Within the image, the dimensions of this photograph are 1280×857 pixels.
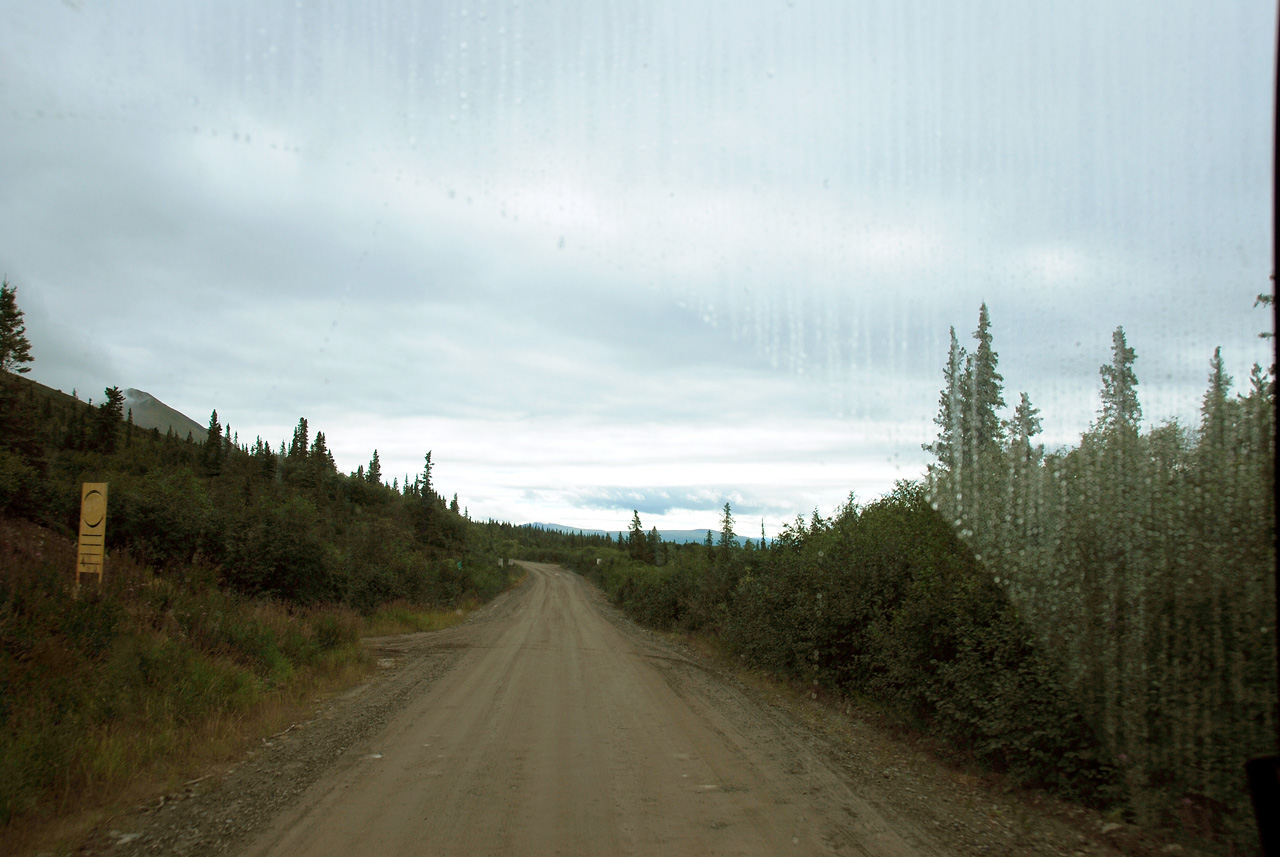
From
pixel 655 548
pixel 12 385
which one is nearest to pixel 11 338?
pixel 12 385

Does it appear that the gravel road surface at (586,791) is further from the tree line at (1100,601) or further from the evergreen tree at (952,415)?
the evergreen tree at (952,415)

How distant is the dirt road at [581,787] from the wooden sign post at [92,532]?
4.78 metres

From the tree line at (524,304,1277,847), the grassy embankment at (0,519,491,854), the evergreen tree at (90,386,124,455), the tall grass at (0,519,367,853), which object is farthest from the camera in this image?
the evergreen tree at (90,386,124,455)

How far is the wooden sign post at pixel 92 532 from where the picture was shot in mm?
9852

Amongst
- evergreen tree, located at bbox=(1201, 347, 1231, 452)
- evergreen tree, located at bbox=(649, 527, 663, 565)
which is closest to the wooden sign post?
evergreen tree, located at bbox=(1201, 347, 1231, 452)

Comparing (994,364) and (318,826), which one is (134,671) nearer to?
(318,826)

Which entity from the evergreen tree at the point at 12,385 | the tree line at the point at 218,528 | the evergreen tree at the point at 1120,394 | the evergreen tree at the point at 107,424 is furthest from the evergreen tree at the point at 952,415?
the evergreen tree at the point at 107,424

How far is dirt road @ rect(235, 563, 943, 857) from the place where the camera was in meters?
4.84

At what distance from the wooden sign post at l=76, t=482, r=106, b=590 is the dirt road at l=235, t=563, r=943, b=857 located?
4.78 m

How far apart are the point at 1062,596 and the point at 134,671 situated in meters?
9.77

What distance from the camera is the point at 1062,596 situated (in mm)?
5844

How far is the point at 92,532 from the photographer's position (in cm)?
1004

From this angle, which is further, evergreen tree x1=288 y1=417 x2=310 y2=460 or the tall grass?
evergreen tree x1=288 y1=417 x2=310 y2=460

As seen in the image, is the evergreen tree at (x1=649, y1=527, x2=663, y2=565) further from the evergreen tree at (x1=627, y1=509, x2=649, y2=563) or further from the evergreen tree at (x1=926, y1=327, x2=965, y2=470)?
the evergreen tree at (x1=926, y1=327, x2=965, y2=470)
